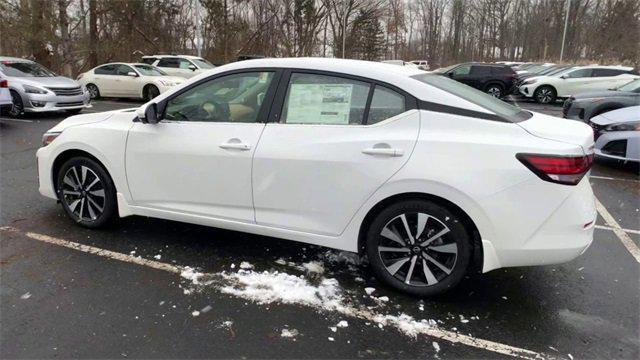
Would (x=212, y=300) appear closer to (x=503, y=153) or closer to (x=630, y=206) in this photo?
(x=503, y=153)

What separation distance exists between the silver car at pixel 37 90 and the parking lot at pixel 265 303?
857 centimetres

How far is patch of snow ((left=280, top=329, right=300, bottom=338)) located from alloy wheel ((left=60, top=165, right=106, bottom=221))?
228 cm

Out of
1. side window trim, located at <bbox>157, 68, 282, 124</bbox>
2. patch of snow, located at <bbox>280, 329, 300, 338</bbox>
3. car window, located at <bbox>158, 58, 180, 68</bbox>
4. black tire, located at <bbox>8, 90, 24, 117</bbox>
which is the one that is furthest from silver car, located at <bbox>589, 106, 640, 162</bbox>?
car window, located at <bbox>158, 58, 180, 68</bbox>

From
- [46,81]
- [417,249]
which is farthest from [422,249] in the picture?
[46,81]

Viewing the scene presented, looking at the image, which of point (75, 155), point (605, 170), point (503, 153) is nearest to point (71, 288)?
point (75, 155)

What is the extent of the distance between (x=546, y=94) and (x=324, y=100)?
18119 mm

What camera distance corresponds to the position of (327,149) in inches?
A: 130

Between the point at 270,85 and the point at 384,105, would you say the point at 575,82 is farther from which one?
the point at 270,85

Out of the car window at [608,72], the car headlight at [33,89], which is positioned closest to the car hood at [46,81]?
the car headlight at [33,89]

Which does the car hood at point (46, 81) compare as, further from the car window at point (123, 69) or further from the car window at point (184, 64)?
the car window at point (184, 64)

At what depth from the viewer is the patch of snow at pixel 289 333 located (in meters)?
2.89

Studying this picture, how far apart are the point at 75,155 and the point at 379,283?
2939 mm

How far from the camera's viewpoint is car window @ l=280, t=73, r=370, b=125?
11.1ft

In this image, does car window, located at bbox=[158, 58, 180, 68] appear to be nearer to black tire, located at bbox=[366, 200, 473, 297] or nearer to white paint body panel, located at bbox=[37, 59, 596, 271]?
white paint body panel, located at bbox=[37, 59, 596, 271]
